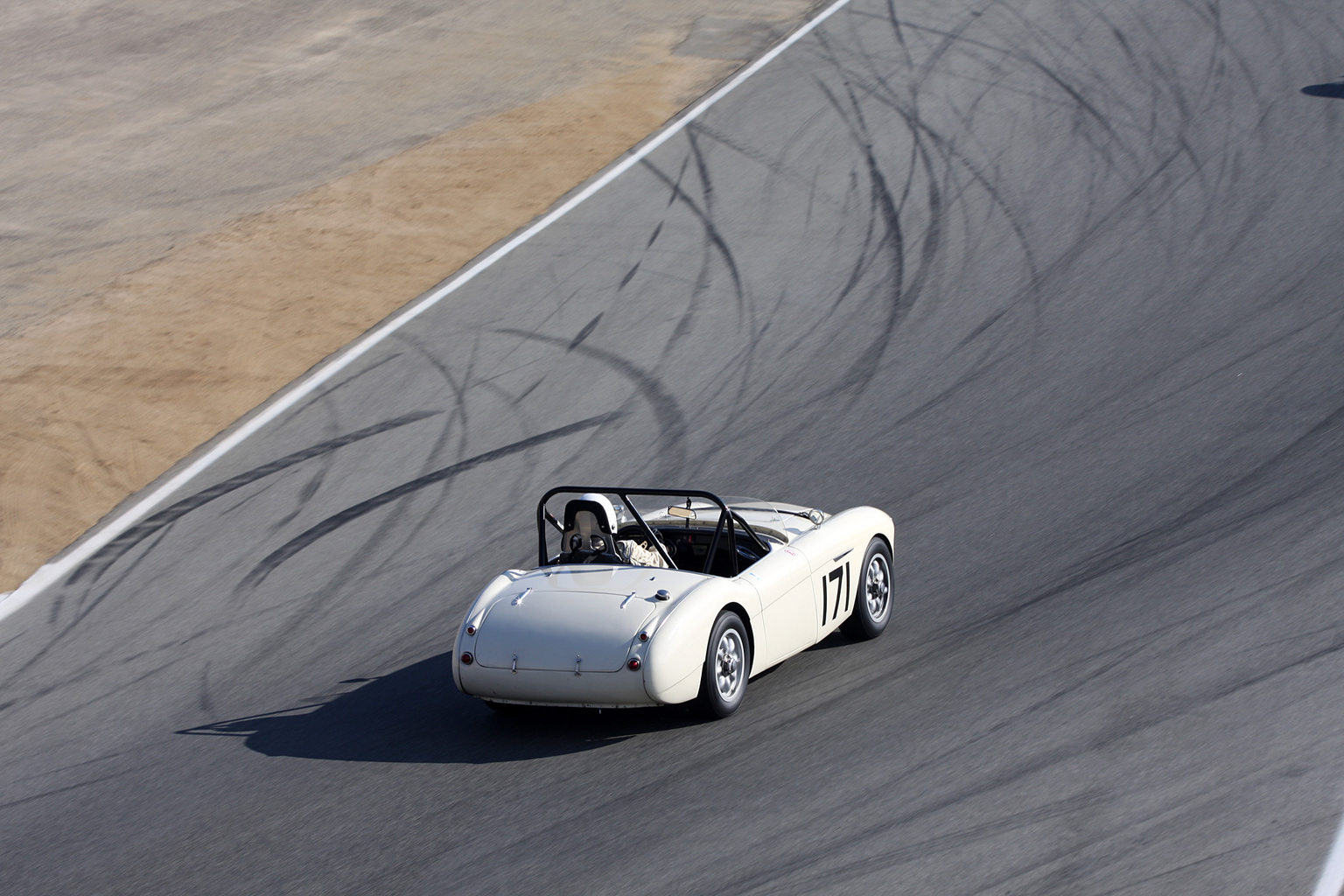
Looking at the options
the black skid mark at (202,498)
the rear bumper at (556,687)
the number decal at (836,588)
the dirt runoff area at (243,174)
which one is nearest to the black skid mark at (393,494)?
the black skid mark at (202,498)

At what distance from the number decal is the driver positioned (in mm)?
937

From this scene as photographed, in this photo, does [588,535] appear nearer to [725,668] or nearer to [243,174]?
[725,668]

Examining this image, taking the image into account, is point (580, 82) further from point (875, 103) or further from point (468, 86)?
point (875, 103)

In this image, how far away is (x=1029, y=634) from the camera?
804cm

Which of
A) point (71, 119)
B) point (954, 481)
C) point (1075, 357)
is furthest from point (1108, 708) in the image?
point (71, 119)

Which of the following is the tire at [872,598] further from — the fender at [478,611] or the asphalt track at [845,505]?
the fender at [478,611]

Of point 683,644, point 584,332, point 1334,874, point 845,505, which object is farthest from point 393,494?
point 1334,874

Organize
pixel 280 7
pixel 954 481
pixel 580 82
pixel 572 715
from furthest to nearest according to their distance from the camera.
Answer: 1. pixel 280 7
2. pixel 580 82
3. pixel 954 481
4. pixel 572 715

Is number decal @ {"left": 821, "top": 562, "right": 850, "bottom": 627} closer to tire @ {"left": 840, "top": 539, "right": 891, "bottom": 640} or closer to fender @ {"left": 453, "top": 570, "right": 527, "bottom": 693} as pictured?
tire @ {"left": 840, "top": 539, "right": 891, "bottom": 640}

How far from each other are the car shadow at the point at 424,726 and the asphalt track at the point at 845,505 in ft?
0.14

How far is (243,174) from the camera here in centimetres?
1862

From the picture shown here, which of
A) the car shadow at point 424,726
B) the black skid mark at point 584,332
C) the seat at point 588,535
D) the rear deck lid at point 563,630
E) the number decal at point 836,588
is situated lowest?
the car shadow at point 424,726

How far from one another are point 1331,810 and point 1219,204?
33.7 feet

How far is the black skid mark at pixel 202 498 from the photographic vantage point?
10.8 metres
